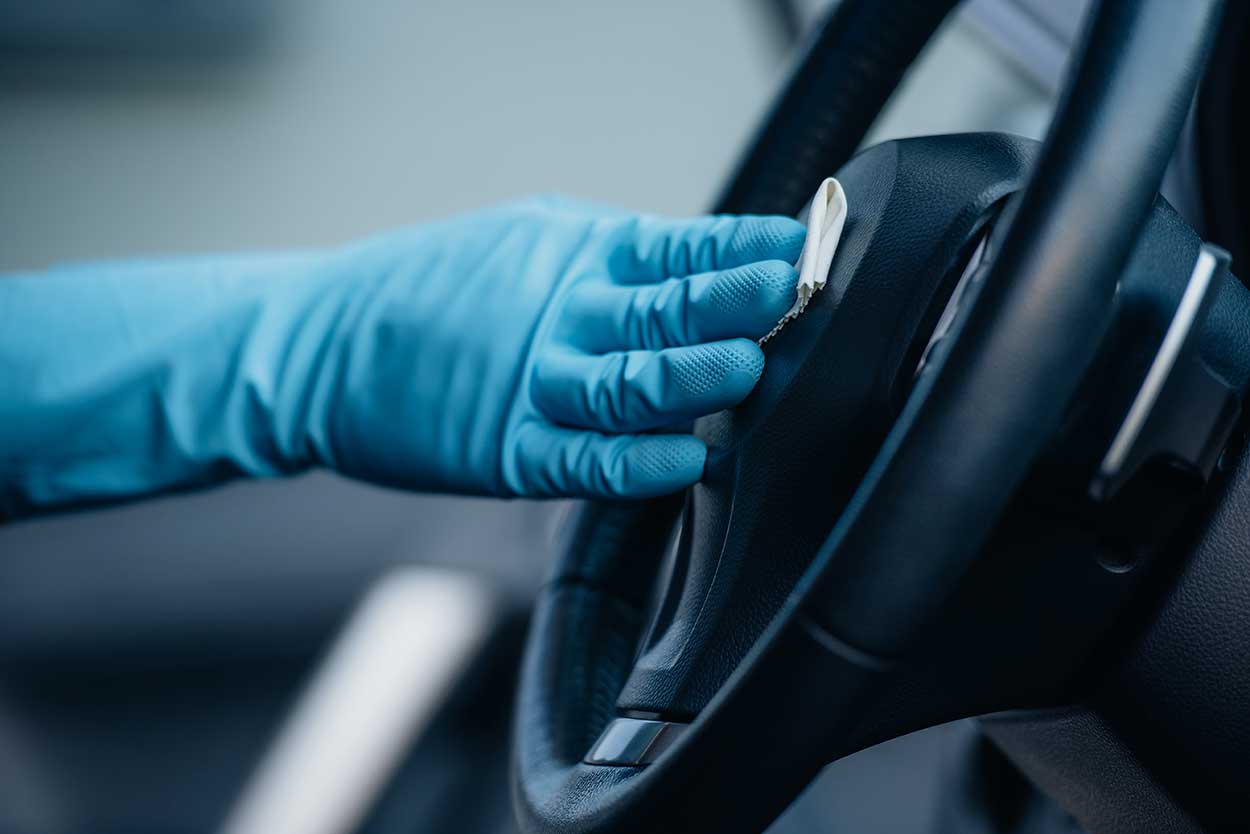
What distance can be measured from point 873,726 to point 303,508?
645mm

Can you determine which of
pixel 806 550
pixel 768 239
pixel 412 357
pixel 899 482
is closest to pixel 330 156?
pixel 412 357

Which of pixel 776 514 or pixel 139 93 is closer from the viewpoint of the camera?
pixel 776 514

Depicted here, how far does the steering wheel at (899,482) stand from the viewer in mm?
255

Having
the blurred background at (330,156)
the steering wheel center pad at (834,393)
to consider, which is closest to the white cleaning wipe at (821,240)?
the steering wheel center pad at (834,393)

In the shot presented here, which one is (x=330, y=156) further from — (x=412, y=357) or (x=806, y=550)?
(x=806, y=550)

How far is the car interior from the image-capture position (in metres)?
0.26

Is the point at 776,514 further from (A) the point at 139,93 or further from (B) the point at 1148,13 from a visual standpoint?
(A) the point at 139,93

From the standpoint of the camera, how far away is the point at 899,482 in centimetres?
26

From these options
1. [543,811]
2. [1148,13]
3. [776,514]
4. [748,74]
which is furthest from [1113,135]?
[748,74]

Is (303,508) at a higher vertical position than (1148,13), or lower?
lower

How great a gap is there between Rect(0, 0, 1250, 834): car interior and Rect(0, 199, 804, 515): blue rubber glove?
0.15 feet

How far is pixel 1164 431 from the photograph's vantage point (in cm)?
29

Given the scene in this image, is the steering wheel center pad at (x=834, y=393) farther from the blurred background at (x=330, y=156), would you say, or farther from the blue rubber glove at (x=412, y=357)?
the blurred background at (x=330, y=156)

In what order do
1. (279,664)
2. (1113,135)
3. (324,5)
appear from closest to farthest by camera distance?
1. (1113,135)
2. (279,664)
3. (324,5)
